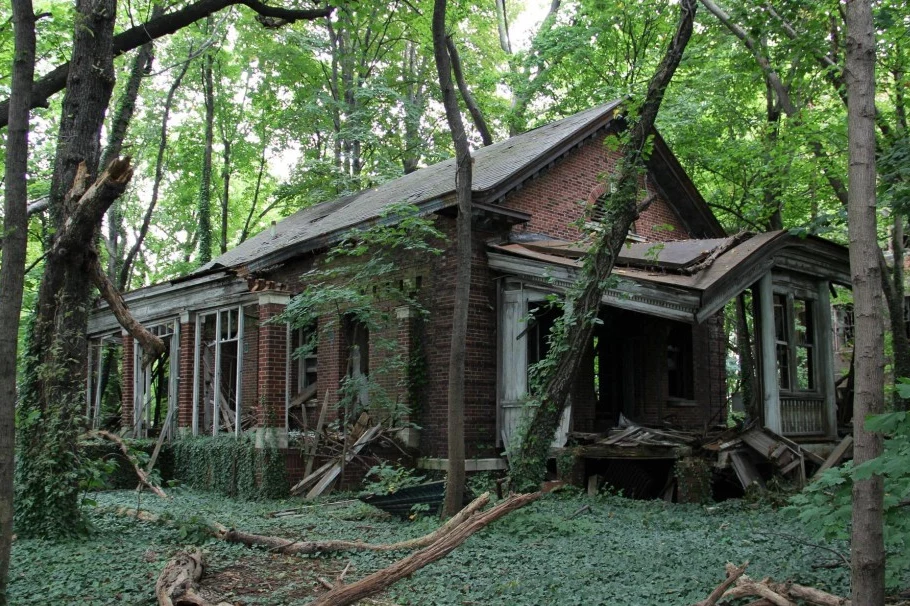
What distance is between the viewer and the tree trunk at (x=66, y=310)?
845 cm

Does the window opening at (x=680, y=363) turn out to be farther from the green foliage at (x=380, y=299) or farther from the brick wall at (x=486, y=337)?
the green foliage at (x=380, y=299)

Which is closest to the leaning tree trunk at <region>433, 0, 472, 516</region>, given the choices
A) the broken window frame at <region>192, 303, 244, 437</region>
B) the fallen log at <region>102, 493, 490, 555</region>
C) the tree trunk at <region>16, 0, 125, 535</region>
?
the fallen log at <region>102, 493, 490, 555</region>

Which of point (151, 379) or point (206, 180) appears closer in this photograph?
point (151, 379)

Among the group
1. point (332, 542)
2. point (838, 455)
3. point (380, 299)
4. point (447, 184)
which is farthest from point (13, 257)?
point (838, 455)

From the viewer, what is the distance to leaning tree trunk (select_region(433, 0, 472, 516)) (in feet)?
31.5

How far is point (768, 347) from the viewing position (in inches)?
452

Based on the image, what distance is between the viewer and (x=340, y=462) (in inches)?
501

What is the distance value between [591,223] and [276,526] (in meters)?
8.55

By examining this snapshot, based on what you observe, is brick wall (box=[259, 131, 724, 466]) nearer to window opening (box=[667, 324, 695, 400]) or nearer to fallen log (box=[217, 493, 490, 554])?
window opening (box=[667, 324, 695, 400])

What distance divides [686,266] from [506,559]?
5.36 m

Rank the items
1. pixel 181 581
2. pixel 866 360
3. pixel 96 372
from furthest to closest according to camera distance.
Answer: pixel 96 372 → pixel 181 581 → pixel 866 360

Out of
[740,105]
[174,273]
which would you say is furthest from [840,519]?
[174,273]

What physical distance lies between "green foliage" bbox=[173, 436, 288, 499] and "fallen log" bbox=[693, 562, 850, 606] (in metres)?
8.58

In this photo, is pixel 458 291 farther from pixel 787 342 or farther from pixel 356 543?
pixel 787 342
